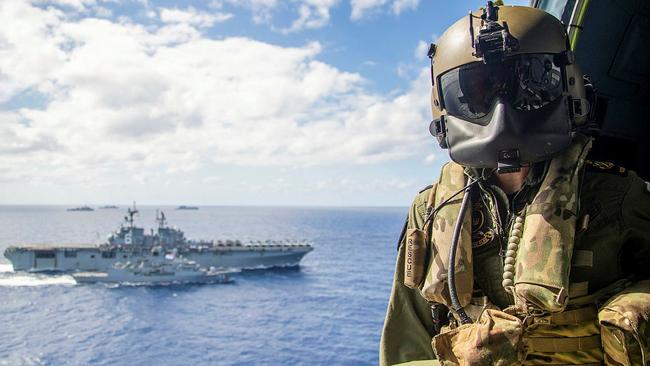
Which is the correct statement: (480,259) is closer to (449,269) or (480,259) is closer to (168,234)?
(449,269)

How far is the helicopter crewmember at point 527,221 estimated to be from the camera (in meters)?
2.21

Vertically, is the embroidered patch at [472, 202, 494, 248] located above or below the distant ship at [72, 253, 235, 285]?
above

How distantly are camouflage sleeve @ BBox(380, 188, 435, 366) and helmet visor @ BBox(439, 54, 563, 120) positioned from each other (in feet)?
2.60

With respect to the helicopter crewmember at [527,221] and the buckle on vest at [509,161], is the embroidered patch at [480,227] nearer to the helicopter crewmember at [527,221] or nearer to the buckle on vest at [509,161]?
the helicopter crewmember at [527,221]

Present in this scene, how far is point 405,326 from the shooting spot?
289 centimetres

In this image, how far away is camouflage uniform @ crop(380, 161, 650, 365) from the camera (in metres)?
2.21

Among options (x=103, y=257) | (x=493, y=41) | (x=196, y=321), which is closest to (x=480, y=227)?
(x=493, y=41)

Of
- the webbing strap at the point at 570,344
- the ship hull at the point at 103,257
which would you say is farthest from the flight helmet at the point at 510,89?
the ship hull at the point at 103,257

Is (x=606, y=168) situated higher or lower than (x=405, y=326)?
higher

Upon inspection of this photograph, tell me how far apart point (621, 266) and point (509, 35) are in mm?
1319

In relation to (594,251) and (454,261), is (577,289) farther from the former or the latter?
(454,261)

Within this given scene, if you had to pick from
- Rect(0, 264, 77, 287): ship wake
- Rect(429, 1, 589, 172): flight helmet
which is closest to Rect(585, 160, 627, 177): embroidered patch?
Rect(429, 1, 589, 172): flight helmet

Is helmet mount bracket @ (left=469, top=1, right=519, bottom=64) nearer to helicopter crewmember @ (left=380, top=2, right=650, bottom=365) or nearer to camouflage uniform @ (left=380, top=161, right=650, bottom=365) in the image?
helicopter crewmember @ (left=380, top=2, right=650, bottom=365)

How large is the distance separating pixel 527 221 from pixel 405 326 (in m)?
0.99
